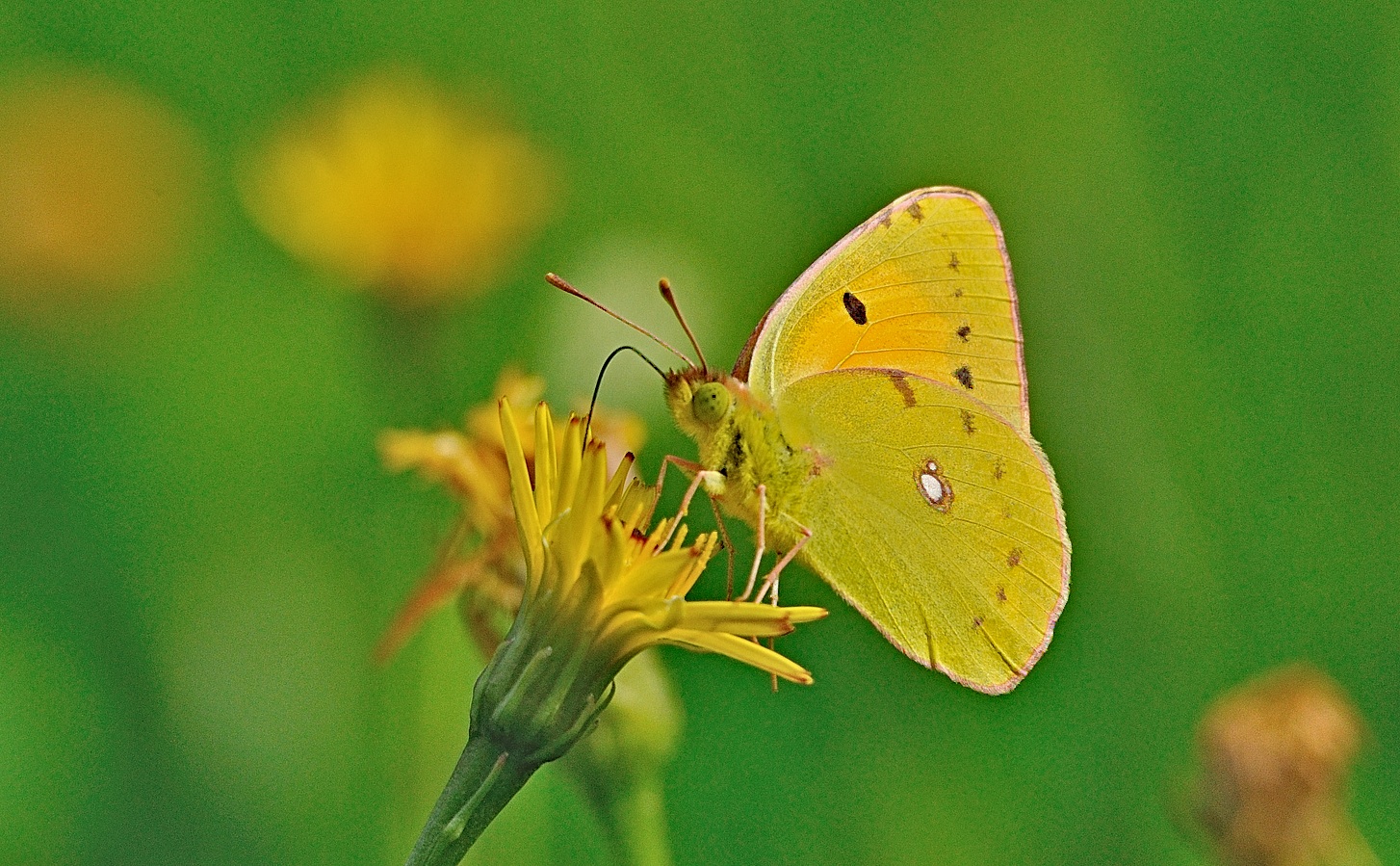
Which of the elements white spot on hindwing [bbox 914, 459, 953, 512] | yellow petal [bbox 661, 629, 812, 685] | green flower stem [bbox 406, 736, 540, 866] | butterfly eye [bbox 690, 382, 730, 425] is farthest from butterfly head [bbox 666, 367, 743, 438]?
green flower stem [bbox 406, 736, 540, 866]

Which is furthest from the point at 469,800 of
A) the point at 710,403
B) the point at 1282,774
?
the point at 1282,774

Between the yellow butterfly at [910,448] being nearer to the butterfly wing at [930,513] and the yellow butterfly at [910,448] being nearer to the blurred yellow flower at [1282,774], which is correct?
the butterfly wing at [930,513]

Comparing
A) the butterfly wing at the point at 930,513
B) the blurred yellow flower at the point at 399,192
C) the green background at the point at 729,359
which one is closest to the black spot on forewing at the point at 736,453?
the butterfly wing at the point at 930,513

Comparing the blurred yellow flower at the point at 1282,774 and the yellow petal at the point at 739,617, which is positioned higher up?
the yellow petal at the point at 739,617

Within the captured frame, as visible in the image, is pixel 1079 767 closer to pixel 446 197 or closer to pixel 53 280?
pixel 446 197

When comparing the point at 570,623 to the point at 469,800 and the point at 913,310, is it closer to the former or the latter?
the point at 469,800

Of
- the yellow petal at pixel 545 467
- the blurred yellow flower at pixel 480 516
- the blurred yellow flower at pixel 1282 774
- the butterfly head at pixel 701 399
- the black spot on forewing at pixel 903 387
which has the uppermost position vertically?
the yellow petal at pixel 545 467

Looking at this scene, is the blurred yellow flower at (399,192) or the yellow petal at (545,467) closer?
the yellow petal at (545,467)
